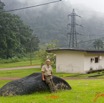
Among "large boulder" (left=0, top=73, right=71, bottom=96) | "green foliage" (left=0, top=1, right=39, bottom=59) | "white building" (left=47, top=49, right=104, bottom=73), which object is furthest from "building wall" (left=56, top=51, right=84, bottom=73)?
"green foliage" (left=0, top=1, right=39, bottom=59)

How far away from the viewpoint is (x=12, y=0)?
183500 millimetres

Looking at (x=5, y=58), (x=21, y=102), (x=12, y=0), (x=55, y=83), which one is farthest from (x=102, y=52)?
(x=12, y=0)

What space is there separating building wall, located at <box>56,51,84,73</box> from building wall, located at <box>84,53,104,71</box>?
31.7 inches

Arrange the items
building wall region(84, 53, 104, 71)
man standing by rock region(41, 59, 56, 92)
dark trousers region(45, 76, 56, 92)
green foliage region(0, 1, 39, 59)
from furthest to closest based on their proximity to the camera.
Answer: green foliage region(0, 1, 39, 59)
building wall region(84, 53, 104, 71)
dark trousers region(45, 76, 56, 92)
man standing by rock region(41, 59, 56, 92)

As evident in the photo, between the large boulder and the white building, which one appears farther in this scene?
the white building

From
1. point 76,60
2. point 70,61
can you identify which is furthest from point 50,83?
point 70,61

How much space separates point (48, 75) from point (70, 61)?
84.2 ft

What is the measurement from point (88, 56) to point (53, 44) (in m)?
17.8

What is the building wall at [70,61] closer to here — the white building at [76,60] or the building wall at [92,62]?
the white building at [76,60]

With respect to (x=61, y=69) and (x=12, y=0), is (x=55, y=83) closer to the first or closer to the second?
(x=61, y=69)

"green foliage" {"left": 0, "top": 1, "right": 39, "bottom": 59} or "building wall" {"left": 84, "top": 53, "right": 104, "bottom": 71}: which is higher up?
"green foliage" {"left": 0, "top": 1, "right": 39, "bottom": 59}

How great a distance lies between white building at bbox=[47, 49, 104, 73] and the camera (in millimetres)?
37938

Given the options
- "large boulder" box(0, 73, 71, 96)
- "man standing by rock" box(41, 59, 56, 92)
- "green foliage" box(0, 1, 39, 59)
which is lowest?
"large boulder" box(0, 73, 71, 96)

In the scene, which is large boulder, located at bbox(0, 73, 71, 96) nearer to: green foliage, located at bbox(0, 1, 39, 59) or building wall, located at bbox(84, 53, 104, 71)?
building wall, located at bbox(84, 53, 104, 71)
